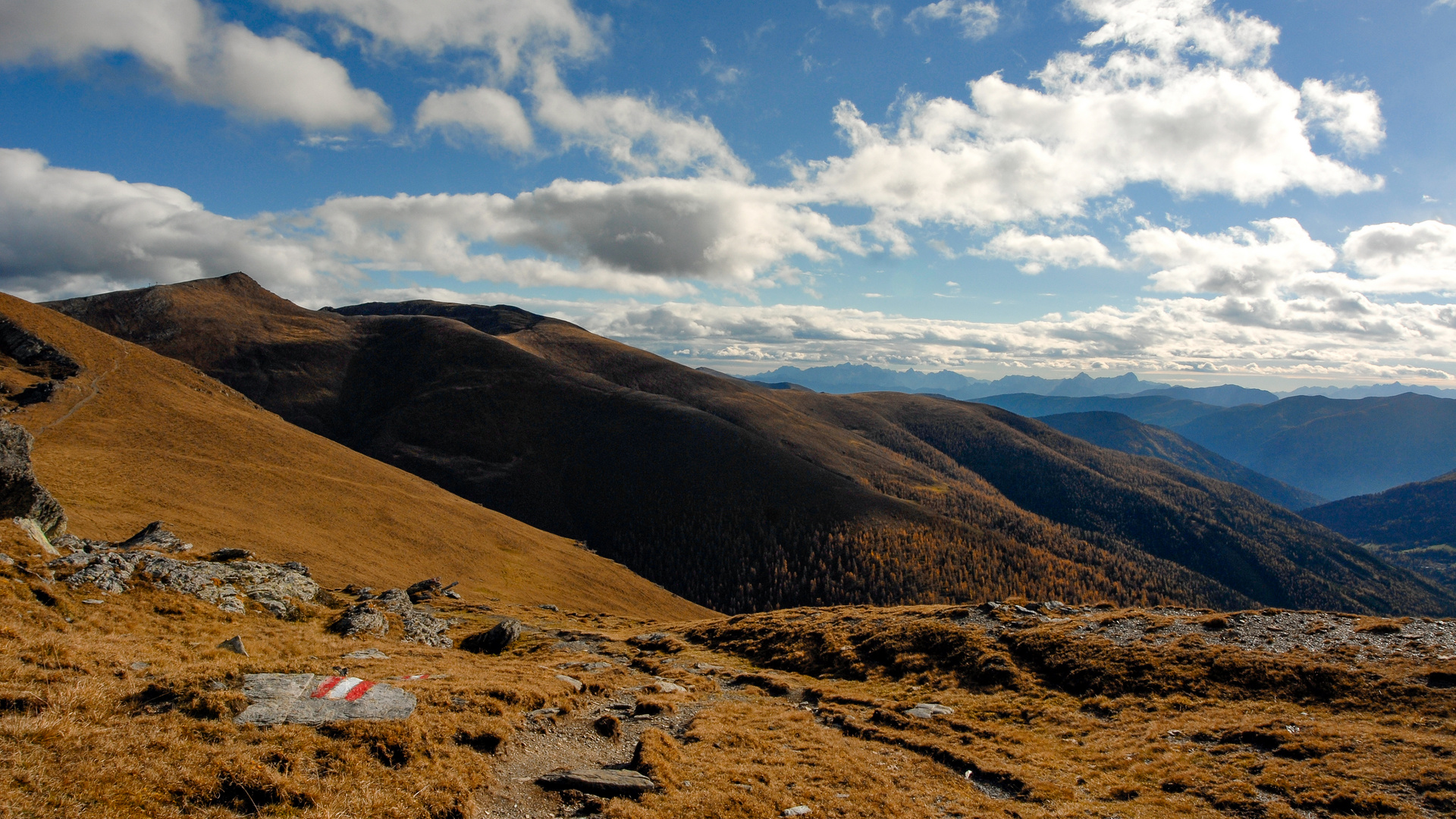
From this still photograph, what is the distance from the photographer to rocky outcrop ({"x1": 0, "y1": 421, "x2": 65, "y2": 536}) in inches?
1193

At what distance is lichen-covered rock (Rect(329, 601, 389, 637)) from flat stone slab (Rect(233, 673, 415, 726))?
57.3 ft

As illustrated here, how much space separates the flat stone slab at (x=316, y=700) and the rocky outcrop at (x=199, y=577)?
16.8m

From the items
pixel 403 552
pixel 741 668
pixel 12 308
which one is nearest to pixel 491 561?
pixel 403 552

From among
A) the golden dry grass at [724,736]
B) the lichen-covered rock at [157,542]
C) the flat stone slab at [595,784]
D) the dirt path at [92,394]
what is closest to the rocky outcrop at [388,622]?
the golden dry grass at [724,736]

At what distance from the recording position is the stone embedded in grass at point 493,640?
40125 millimetres

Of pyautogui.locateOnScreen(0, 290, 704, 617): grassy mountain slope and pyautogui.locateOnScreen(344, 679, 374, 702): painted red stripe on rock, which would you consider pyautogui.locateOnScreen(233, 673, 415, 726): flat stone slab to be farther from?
pyautogui.locateOnScreen(0, 290, 704, 617): grassy mountain slope

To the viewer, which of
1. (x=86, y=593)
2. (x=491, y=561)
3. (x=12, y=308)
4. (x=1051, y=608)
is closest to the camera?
(x=86, y=593)

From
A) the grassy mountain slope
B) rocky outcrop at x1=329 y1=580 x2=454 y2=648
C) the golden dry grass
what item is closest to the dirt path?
the grassy mountain slope

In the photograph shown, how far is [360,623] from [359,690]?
20.7m

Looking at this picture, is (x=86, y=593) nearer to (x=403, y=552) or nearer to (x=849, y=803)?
(x=849, y=803)

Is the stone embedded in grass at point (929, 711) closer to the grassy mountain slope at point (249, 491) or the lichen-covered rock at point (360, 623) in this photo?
the lichen-covered rock at point (360, 623)

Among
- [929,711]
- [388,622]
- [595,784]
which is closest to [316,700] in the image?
[595,784]

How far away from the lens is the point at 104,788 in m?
10.8

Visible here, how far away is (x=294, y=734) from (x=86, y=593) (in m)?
20.3
